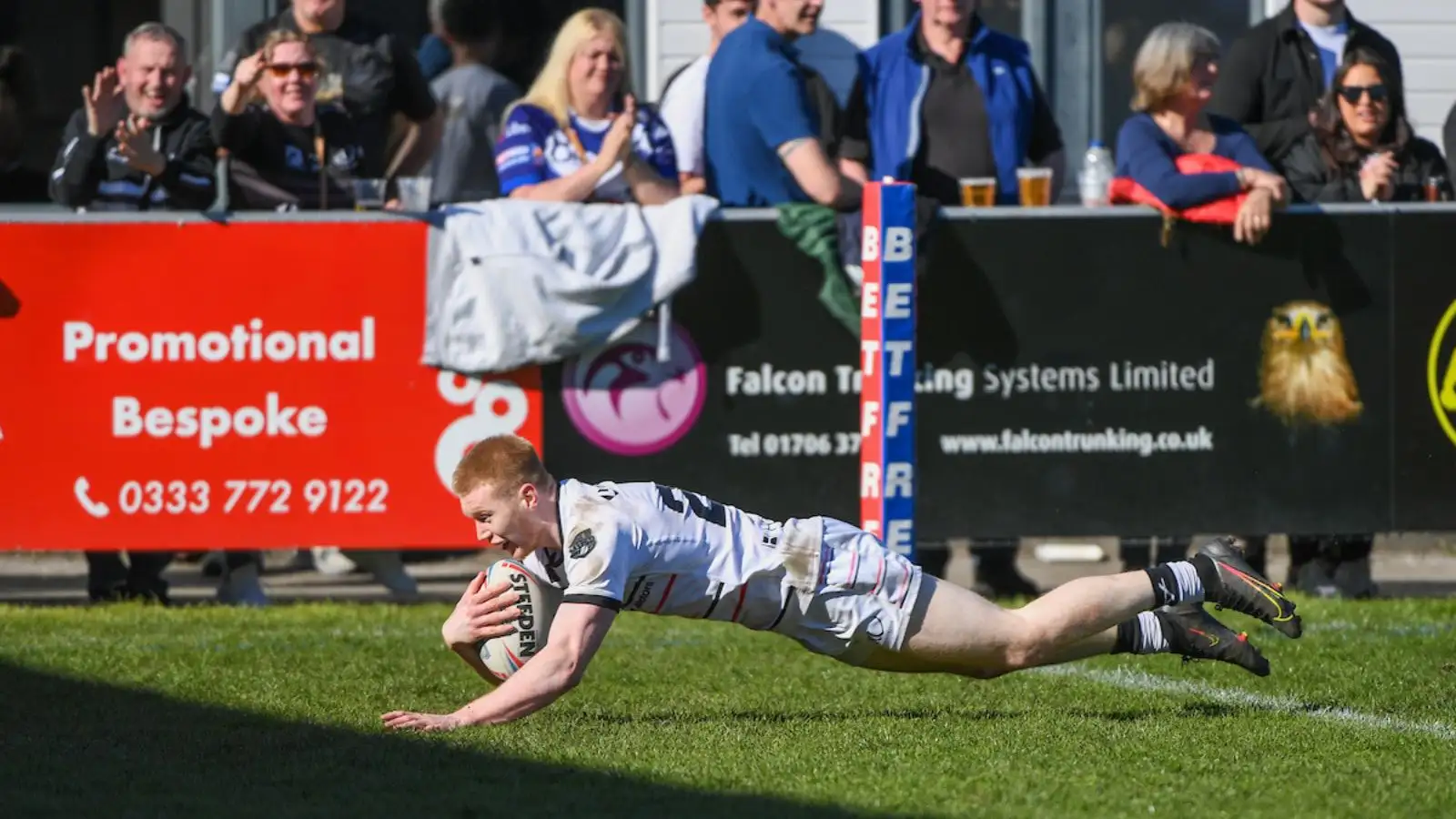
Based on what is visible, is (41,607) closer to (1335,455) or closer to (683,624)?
(683,624)

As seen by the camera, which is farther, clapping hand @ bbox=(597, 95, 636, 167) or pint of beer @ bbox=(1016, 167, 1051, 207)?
pint of beer @ bbox=(1016, 167, 1051, 207)

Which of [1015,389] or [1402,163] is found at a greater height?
[1402,163]

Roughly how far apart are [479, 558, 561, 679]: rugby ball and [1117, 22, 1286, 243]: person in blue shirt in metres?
4.69

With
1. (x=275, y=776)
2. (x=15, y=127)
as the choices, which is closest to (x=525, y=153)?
(x=15, y=127)

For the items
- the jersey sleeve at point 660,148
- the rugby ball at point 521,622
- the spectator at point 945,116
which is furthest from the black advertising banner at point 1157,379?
the rugby ball at point 521,622

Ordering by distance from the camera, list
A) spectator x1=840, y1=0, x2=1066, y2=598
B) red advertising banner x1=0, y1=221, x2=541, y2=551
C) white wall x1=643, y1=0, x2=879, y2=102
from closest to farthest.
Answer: red advertising banner x1=0, y1=221, x2=541, y2=551
spectator x1=840, y1=0, x2=1066, y2=598
white wall x1=643, y1=0, x2=879, y2=102

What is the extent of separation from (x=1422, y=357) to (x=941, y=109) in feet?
8.20

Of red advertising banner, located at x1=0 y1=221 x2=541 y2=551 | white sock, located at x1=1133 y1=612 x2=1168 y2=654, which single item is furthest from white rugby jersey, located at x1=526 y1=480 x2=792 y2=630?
red advertising banner, located at x1=0 y1=221 x2=541 y2=551

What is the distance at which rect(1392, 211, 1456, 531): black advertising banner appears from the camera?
424 inches

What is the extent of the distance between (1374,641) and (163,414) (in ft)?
17.1

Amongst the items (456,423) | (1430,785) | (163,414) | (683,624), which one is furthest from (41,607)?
(1430,785)

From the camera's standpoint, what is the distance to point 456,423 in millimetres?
10430

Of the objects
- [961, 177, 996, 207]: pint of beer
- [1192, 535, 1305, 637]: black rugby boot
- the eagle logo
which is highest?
[961, 177, 996, 207]: pint of beer

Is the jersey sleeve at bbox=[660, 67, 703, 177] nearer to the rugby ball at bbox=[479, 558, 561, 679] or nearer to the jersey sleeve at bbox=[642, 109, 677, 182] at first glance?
the jersey sleeve at bbox=[642, 109, 677, 182]
